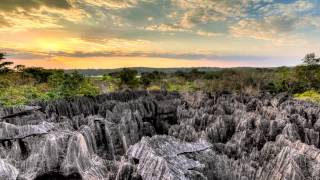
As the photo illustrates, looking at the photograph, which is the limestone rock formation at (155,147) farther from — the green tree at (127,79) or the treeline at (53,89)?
the green tree at (127,79)

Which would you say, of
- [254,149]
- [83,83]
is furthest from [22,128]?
[83,83]

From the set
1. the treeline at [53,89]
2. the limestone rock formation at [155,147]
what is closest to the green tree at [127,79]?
the treeline at [53,89]

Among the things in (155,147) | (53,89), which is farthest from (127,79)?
(155,147)

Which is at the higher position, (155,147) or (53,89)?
(155,147)

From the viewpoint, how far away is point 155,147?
634 cm

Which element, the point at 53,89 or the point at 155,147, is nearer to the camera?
the point at 155,147

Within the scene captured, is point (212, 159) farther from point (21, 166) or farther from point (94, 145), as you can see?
point (94, 145)

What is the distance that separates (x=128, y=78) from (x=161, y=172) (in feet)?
340

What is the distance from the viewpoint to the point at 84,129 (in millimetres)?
11352

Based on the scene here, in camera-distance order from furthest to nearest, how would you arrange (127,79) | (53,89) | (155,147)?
(127,79) < (53,89) < (155,147)

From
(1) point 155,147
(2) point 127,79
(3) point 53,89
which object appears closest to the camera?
(1) point 155,147

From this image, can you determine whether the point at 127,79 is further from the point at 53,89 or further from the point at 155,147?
the point at 155,147

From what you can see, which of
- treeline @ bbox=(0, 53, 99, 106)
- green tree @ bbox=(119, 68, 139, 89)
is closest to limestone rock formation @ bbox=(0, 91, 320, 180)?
treeline @ bbox=(0, 53, 99, 106)

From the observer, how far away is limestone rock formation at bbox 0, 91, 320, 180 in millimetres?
6125
